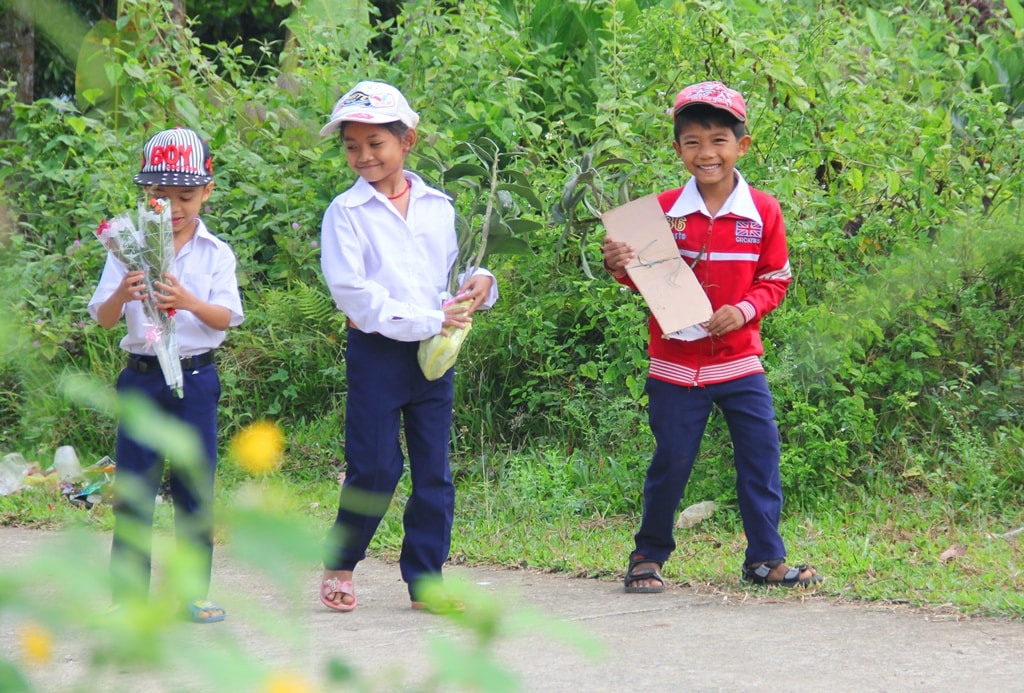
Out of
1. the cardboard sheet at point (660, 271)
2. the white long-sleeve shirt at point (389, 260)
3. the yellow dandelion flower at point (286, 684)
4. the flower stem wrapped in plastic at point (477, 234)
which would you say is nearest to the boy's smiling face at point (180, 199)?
the white long-sleeve shirt at point (389, 260)

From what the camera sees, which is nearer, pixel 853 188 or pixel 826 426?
pixel 826 426

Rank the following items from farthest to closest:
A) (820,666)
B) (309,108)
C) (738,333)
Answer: (309,108) → (738,333) → (820,666)

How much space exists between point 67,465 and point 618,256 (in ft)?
12.3

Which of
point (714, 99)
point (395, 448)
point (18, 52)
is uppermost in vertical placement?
point (18, 52)

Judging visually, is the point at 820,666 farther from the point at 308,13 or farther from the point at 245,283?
the point at 308,13

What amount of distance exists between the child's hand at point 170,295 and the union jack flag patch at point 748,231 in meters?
1.85

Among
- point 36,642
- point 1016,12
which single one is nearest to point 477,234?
point 36,642

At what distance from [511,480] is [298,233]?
226 cm

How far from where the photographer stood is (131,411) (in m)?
1.17

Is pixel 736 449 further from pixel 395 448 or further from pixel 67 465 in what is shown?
pixel 67 465

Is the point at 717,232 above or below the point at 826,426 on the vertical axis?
above

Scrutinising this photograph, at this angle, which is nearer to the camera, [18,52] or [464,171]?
[464,171]

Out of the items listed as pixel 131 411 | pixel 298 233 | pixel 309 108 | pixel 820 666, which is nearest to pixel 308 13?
pixel 309 108

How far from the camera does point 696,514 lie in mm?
5578
